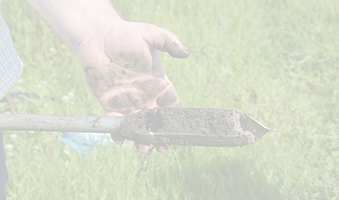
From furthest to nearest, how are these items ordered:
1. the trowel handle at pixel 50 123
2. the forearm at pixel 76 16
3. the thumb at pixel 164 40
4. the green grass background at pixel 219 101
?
the green grass background at pixel 219 101 → the forearm at pixel 76 16 → the thumb at pixel 164 40 → the trowel handle at pixel 50 123

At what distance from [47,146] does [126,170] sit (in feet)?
2.61

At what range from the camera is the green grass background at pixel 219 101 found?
83.8 inches

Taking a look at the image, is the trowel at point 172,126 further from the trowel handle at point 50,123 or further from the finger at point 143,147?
the finger at point 143,147

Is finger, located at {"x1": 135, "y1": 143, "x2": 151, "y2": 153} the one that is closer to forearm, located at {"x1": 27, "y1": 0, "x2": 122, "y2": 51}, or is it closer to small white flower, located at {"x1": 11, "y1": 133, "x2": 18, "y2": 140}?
forearm, located at {"x1": 27, "y1": 0, "x2": 122, "y2": 51}

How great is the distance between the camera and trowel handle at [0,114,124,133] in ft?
4.70

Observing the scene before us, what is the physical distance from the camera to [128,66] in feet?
6.20

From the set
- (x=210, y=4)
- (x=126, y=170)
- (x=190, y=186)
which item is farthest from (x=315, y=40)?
A: (x=126, y=170)

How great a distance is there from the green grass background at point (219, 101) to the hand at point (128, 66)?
0.48 m

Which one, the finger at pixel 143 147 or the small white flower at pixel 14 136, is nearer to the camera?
the finger at pixel 143 147

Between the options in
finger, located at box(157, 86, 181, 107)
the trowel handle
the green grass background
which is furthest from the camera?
the green grass background

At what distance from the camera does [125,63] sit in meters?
1.88

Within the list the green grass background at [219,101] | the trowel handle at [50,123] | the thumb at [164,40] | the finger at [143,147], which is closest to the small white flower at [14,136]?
the green grass background at [219,101]

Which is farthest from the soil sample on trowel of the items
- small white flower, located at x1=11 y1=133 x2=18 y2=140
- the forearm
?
small white flower, located at x1=11 y1=133 x2=18 y2=140

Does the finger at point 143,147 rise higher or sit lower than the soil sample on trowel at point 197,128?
lower
